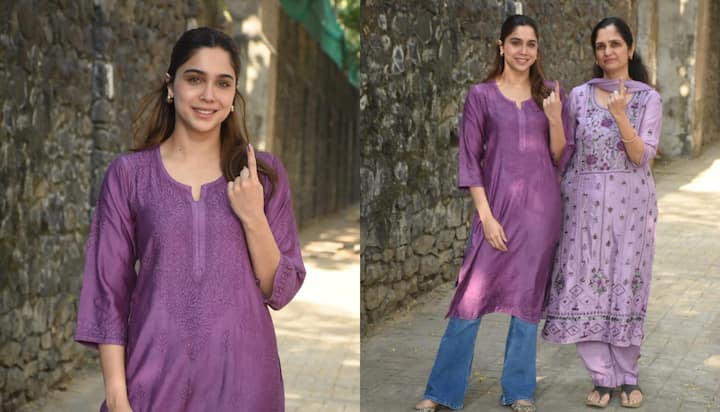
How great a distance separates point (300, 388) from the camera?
18.4 feet

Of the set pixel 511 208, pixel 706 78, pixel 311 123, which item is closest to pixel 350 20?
pixel 311 123

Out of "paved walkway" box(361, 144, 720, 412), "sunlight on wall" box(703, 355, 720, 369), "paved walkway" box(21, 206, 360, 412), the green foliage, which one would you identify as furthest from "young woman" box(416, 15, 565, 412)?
the green foliage

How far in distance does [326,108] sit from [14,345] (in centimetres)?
1024

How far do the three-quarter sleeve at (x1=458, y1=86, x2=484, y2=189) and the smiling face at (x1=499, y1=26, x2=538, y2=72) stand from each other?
0.63ft

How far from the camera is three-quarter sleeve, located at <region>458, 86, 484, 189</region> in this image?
3.99 meters

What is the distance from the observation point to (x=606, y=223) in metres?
4.05

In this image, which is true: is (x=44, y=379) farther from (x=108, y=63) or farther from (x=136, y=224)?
(x=136, y=224)

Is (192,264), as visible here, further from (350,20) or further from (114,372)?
(350,20)

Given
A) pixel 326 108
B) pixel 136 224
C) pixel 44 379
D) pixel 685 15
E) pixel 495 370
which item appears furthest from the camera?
pixel 326 108

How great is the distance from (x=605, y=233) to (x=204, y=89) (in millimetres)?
2299

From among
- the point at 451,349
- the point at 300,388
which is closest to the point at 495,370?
the point at 451,349

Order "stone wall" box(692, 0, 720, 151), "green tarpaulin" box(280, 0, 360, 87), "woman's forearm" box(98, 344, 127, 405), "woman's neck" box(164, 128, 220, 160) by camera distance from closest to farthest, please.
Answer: "woman's forearm" box(98, 344, 127, 405), "woman's neck" box(164, 128, 220, 160), "green tarpaulin" box(280, 0, 360, 87), "stone wall" box(692, 0, 720, 151)

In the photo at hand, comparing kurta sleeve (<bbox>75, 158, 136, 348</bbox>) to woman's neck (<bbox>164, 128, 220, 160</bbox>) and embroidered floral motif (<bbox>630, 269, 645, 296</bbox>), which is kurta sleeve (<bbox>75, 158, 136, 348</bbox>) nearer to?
woman's neck (<bbox>164, 128, 220, 160</bbox>)

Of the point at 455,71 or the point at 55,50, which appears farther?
the point at 455,71
